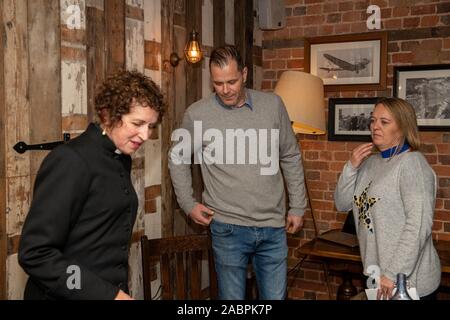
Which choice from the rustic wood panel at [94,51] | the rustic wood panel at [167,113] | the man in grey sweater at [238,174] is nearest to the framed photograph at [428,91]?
the man in grey sweater at [238,174]

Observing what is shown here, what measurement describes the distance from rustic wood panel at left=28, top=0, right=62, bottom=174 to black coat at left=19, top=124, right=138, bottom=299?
71cm

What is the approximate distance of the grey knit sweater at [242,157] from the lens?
2.31 m

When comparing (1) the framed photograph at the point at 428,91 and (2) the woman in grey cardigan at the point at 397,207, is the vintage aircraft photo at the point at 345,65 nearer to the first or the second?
(1) the framed photograph at the point at 428,91

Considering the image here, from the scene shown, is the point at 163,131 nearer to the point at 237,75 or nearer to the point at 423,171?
the point at 237,75

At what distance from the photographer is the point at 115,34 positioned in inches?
95.4

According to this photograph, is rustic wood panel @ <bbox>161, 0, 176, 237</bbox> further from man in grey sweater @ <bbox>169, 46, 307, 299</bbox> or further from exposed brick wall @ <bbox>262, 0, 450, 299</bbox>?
exposed brick wall @ <bbox>262, 0, 450, 299</bbox>

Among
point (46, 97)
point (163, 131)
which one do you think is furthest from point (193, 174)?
point (46, 97)

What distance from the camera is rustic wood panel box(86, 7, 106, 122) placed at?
7.45 feet

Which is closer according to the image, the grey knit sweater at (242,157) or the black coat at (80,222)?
the black coat at (80,222)

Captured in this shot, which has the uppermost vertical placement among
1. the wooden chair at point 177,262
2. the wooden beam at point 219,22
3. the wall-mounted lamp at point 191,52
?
the wooden beam at point 219,22

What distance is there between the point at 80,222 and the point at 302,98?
2.05 meters

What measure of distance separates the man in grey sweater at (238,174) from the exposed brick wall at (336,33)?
1315mm

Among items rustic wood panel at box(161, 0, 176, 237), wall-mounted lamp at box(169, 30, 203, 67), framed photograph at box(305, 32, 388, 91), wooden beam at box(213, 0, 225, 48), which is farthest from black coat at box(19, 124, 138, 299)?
framed photograph at box(305, 32, 388, 91)

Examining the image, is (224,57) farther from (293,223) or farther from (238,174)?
(293,223)
